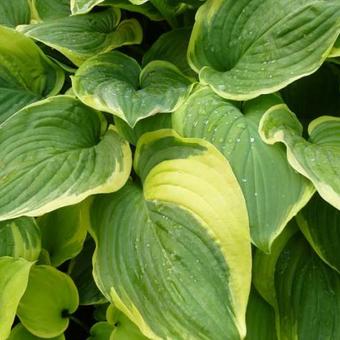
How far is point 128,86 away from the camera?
3.58 feet

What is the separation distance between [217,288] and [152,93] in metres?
0.38

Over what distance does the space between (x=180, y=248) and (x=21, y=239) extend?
294 mm

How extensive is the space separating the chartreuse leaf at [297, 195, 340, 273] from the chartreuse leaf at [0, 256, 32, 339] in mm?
439

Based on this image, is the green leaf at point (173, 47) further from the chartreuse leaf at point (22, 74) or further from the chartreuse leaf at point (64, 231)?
the chartreuse leaf at point (64, 231)

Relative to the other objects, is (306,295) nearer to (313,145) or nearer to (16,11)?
(313,145)

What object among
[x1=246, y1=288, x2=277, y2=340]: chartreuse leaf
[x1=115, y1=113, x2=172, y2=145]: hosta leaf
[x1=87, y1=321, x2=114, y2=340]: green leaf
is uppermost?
[x1=115, y1=113, x2=172, y2=145]: hosta leaf

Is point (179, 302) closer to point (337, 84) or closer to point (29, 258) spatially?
point (29, 258)

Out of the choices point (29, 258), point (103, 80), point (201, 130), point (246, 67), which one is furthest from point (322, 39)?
point (29, 258)

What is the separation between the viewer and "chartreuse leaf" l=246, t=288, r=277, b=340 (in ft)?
3.27

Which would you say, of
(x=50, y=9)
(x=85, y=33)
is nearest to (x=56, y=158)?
(x=85, y=33)

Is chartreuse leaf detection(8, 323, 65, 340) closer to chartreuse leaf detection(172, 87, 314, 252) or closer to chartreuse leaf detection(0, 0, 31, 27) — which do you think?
chartreuse leaf detection(172, 87, 314, 252)

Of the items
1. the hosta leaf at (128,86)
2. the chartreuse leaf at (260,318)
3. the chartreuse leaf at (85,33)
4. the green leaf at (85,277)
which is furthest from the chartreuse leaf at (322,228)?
the chartreuse leaf at (85,33)

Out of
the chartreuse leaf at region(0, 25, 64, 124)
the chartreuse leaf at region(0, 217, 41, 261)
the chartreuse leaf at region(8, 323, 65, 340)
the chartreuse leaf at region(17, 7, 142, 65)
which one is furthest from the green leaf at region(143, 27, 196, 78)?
the chartreuse leaf at region(8, 323, 65, 340)

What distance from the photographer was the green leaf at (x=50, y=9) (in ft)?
4.28
